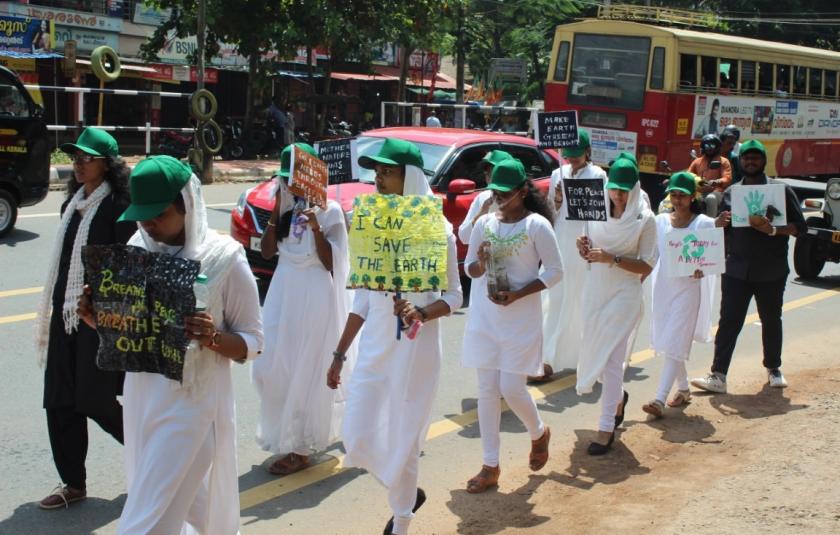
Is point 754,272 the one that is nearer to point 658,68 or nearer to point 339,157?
point 339,157

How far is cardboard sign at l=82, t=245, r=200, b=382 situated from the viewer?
11.0ft

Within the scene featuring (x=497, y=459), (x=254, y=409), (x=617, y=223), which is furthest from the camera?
(x=254, y=409)

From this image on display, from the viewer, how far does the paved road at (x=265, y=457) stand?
4.93 m

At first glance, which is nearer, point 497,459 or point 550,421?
point 497,459

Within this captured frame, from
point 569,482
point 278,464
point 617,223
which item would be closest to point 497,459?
point 569,482

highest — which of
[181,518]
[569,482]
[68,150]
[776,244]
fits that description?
[68,150]

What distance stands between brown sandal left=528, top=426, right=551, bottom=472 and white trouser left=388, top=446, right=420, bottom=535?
1204 millimetres

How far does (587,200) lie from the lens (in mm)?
6078

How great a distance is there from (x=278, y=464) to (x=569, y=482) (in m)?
1.60

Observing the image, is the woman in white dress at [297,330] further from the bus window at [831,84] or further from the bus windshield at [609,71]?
the bus window at [831,84]

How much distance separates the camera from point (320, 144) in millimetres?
6465

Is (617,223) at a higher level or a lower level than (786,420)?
higher

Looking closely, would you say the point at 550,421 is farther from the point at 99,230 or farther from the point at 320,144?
the point at 99,230

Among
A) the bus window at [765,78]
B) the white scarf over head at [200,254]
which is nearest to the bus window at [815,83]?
the bus window at [765,78]
